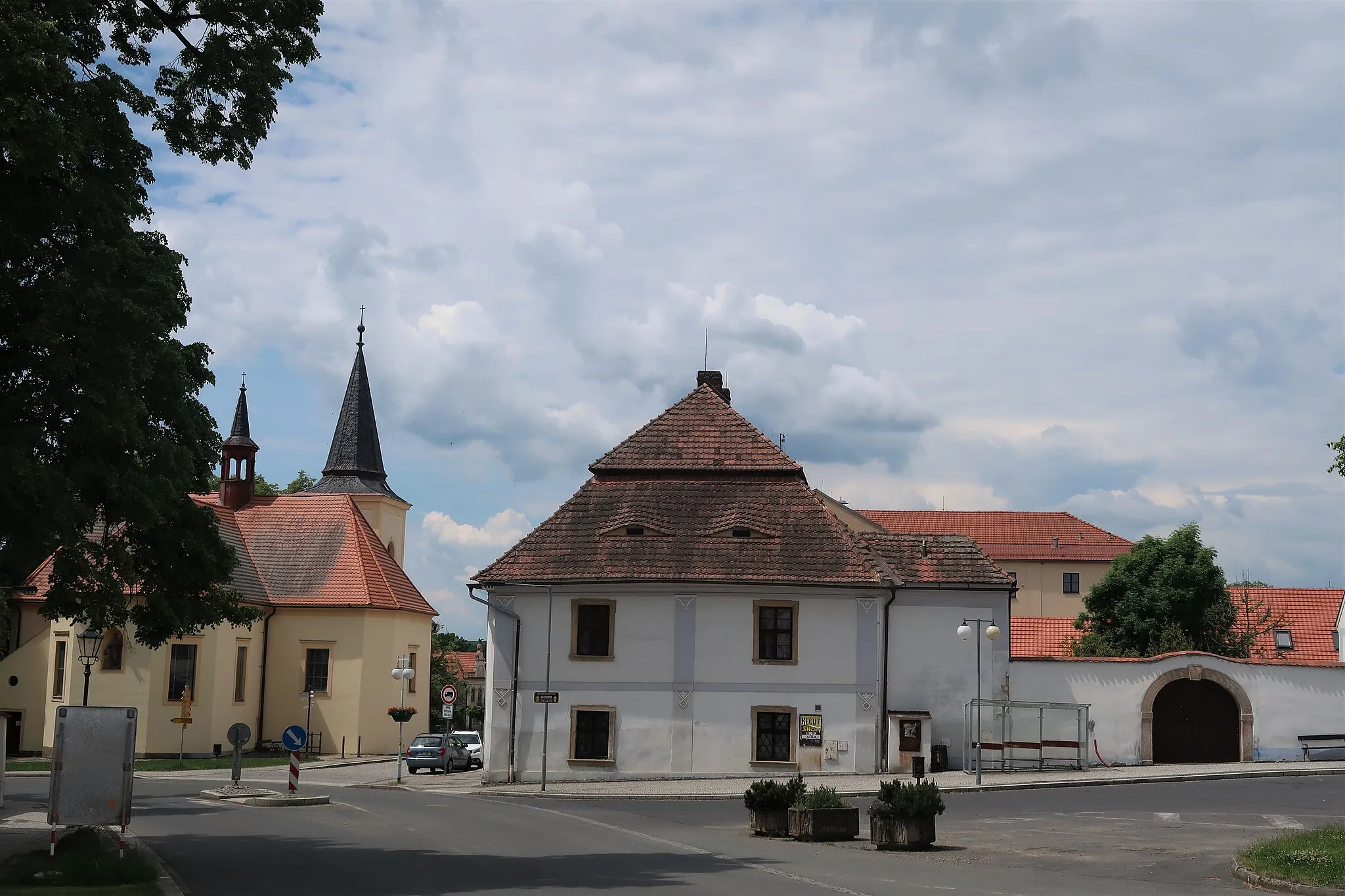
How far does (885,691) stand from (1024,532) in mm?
59418

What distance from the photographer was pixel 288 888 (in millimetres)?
15328

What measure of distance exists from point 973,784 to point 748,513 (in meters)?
9.68

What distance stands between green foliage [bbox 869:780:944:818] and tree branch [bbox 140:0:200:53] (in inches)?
543

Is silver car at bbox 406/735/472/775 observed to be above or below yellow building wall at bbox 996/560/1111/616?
A: below

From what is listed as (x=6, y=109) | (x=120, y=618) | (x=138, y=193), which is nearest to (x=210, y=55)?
(x=138, y=193)

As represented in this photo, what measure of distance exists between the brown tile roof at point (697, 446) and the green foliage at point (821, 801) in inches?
687

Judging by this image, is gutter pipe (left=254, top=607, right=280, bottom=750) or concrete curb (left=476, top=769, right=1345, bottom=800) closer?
concrete curb (left=476, top=769, right=1345, bottom=800)

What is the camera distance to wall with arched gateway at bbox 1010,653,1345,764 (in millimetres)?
36844

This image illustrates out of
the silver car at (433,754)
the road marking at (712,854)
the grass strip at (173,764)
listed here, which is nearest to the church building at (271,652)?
the grass strip at (173,764)

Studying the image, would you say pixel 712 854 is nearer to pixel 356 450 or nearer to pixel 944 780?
pixel 944 780

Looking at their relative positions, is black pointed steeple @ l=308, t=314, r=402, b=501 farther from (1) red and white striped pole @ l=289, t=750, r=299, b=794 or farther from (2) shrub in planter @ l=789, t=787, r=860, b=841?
(2) shrub in planter @ l=789, t=787, r=860, b=841

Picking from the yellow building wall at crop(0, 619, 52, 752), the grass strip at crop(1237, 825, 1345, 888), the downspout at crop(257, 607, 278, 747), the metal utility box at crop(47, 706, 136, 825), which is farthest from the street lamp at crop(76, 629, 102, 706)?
the grass strip at crop(1237, 825, 1345, 888)

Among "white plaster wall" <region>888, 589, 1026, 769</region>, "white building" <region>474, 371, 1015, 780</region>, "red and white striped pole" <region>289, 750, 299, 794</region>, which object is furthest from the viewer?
"white plaster wall" <region>888, 589, 1026, 769</region>

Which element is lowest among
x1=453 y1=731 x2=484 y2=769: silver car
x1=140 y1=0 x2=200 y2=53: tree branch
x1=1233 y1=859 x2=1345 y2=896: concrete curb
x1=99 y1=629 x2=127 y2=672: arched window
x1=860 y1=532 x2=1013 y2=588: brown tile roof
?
x1=453 y1=731 x2=484 y2=769: silver car
